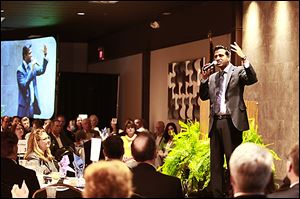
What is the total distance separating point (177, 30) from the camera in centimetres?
1415

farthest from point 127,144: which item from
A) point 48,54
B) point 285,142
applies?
point 48,54

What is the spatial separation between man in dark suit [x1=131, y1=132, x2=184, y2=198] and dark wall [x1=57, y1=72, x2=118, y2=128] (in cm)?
1344

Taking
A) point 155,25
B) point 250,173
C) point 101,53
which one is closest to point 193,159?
point 250,173

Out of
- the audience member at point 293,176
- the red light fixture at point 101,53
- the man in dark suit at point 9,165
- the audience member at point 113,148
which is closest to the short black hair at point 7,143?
the man in dark suit at point 9,165

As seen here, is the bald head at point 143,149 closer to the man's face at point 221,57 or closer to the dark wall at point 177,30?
the man's face at point 221,57

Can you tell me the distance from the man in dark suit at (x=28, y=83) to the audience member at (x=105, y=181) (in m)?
13.4

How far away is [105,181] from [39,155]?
4.01 m

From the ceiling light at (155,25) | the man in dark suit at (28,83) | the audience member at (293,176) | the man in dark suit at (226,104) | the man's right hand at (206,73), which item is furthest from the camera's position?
the man in dark suit at (28,83)

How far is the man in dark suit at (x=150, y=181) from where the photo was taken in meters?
4.30

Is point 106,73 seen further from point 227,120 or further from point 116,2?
point 227,120

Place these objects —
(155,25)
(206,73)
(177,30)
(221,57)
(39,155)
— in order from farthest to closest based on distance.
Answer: (155,25) → (177,30) → (39,155) → (206,73) → (221,57)

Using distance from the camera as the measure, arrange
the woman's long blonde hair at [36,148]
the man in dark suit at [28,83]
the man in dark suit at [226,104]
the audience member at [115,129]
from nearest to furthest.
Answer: the man in dark suit at [226,104]
the woman's long blonde hair at [36,148]
the audience member at [115,129]
the man in dark suit at [28,83]

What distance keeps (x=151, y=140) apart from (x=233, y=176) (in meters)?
1.28

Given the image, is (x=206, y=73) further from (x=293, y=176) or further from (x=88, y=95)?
(x=88, y=95)
